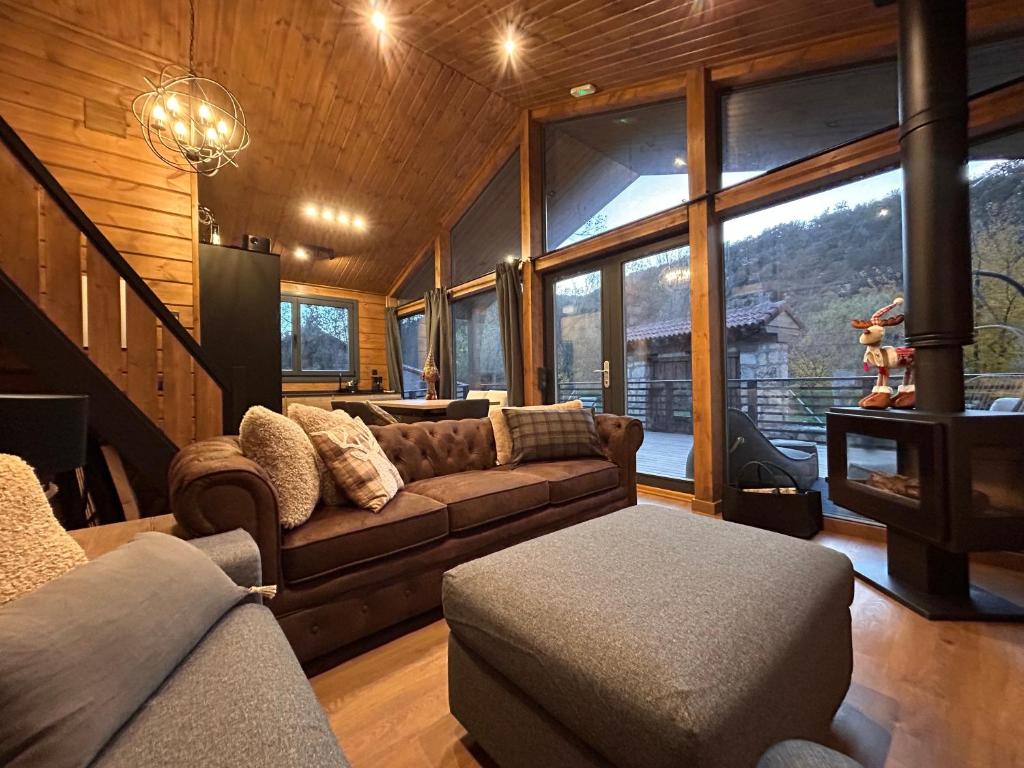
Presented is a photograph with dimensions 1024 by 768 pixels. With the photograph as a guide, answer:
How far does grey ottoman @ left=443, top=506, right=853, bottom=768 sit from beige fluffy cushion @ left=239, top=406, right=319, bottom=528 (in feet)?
2.50

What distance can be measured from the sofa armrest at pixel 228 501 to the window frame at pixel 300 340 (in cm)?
510

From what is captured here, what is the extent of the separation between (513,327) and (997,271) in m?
3.59

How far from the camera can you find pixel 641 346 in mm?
3965

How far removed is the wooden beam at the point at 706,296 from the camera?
324cm

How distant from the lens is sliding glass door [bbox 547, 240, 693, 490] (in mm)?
3695

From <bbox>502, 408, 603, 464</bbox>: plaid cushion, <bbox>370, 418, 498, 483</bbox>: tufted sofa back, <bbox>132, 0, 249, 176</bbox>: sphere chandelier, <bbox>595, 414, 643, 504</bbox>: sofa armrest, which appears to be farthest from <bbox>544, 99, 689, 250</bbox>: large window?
<bbox>132, 0, 249, 176</bbox>: sphere chandelier

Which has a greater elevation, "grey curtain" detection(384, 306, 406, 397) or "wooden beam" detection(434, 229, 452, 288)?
"wooden beam" detection(434, 229, 452, 288)

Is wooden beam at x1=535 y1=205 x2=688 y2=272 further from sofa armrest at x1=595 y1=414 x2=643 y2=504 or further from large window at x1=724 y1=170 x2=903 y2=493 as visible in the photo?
sofa armrest at x1=595 y1=414 x2=643 y2=504

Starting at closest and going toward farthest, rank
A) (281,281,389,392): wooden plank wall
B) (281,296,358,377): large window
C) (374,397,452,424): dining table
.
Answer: (374,397,452,424): dining table
(281,296,358,377): large window
(281,281,389,392): wooden plank wall

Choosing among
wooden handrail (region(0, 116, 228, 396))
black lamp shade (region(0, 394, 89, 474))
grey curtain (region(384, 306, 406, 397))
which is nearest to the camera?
black lamp shade (region(0, 394, 89, 474))

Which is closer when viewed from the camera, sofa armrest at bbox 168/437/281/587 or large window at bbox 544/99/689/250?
sofa armrest at bbox 168/437/281/587

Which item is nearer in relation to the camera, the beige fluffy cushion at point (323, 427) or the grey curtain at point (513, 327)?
the beige fluffy cushion at point (323, 427)

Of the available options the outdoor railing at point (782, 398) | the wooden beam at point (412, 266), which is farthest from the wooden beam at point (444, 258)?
the outdoor railing at point (782, 398)

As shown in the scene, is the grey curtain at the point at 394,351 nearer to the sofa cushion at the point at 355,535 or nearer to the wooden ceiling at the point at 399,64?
the wooden ceiling at the point at 399,64
